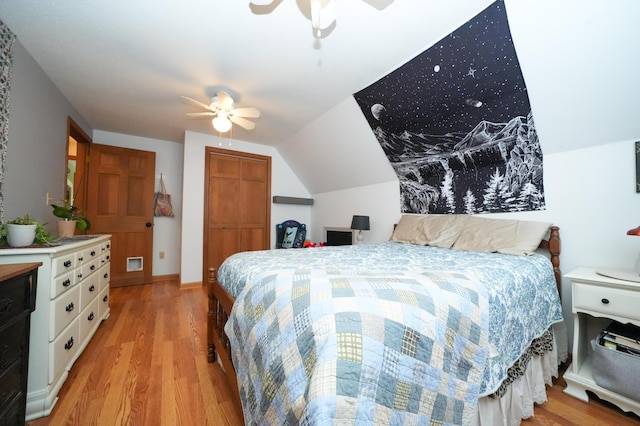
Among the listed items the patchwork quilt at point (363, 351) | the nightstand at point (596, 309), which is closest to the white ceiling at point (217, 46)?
the patchwork quilt at point (363, 351)

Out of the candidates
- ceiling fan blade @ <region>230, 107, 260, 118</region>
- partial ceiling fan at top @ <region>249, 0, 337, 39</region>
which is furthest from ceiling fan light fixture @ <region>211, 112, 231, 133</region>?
partial ceiling fan at top @ <region>249, 0, 337, 39</region>

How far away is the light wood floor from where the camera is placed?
4.29 ft

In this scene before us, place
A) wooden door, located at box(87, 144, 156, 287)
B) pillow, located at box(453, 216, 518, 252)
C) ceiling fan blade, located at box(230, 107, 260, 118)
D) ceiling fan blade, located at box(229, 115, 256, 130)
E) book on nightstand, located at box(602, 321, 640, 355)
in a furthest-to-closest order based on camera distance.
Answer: wooden door, located at box(87, 144, 156, 287) → ceiling fan blade, located at box(229, 115, 256, 130) → ceiling fan blade, located at box(230, 107, 260, 118) → pillow, located at box(453, 216, 518, 252) → book on nightstand, located at box(602, 321, 640, 355)

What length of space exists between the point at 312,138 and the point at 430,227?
6.76 feet

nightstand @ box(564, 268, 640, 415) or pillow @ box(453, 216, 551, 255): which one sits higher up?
pillow @ box(453, 216, 551, 255)

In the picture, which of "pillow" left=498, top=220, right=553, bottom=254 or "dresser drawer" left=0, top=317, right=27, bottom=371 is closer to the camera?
"dresser drawer" left=0, top=317, right=27, bottom=371

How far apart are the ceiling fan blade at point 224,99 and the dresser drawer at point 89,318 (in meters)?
2.06

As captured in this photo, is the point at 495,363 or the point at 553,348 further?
the point at 553,348

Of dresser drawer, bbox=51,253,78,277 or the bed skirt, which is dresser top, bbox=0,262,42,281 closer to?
dresser drawer, bbox=51,253,78,277

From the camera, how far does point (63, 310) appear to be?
1.57m

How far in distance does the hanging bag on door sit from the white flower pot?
8.77 ft

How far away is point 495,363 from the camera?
103cm

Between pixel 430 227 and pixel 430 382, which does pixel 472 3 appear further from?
pixel 430 382

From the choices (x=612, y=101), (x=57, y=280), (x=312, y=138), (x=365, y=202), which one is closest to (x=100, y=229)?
(x=57, y=280)
